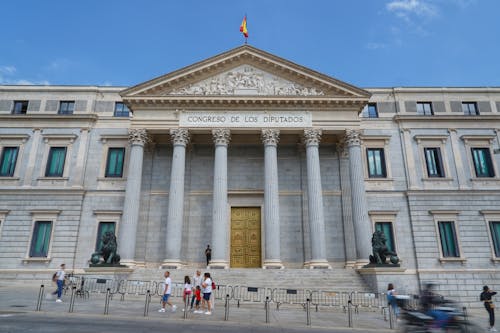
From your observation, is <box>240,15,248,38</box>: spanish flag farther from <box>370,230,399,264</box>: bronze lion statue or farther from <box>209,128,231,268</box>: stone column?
<box>370,230,399,264</box>: bronze lion statue

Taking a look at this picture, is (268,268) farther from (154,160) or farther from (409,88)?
(409,88)

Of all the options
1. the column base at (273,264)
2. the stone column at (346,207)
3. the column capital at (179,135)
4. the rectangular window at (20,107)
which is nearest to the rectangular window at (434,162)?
the stone column at (346,207)

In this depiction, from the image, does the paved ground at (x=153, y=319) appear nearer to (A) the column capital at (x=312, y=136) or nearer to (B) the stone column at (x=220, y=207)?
(B) the stone column at (x=220, y=207)

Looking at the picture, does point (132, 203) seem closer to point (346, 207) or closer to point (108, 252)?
point (108, 252)

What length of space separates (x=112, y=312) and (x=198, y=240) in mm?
14919

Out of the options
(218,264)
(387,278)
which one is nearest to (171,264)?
(218,264)

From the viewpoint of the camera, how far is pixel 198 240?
97.7 feet

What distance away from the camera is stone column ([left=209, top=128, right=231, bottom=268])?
25.4 m

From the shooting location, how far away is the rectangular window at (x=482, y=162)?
31672 mm

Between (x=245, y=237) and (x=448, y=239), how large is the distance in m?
16.5

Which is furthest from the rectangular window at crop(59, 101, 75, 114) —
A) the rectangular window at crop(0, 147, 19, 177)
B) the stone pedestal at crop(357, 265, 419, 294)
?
the stone pedestal at crop(357, 265, 419, 294)

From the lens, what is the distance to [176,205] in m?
26.6

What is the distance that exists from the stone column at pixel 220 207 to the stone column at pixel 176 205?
2.43 m

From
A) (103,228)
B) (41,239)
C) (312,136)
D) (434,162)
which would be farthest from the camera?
(434,162)
